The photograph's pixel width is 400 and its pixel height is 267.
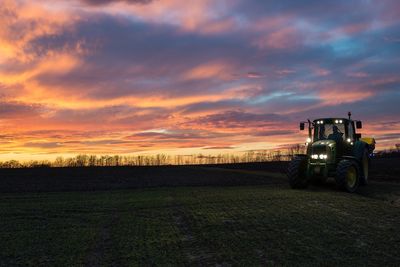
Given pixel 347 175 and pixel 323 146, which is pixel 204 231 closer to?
pixel 347 175

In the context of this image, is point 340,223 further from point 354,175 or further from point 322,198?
point 354,175

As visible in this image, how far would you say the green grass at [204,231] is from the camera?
830 cm

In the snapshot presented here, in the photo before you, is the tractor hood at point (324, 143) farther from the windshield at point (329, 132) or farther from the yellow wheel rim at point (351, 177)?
the yellow wheel rim at point (351, 177)

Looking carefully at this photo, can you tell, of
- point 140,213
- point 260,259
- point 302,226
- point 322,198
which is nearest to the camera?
point 260,259

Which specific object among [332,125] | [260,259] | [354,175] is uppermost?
[332,125]

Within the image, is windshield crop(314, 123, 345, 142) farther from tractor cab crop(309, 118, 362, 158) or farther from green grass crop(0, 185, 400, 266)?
green grass crop(0, 185, 400, 266)

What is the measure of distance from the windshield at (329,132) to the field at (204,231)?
364cm

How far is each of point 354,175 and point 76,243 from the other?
43.0ft

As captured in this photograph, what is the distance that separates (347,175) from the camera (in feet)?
59.1

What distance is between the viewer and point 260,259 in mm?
8031

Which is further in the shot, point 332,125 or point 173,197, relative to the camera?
point 332,125

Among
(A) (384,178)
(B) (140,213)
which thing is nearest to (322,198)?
(B) (140,213)

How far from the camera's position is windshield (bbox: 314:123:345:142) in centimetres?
1979

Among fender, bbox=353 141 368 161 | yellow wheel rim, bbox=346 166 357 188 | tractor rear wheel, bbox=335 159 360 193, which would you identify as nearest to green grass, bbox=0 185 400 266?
tractor rear wheel, bbox=335 159 360 193
